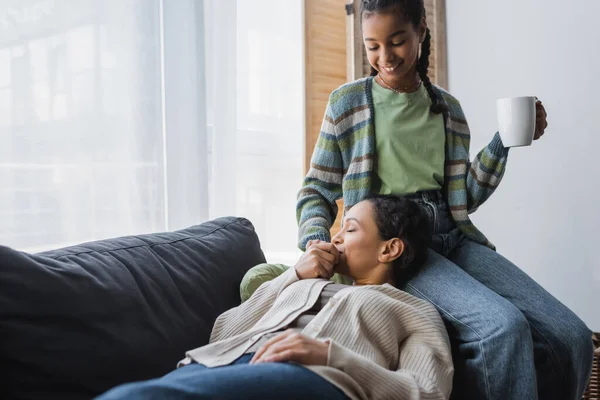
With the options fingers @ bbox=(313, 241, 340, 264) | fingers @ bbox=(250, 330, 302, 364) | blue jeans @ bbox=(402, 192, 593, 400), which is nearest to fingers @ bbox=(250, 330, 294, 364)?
fingers @ bbox=(250, 330, 302, 364)

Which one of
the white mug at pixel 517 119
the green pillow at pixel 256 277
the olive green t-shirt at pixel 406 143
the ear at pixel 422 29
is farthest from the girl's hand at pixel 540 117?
the green pillow at pixel 256 277

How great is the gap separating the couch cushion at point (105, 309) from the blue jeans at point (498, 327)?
532 mm

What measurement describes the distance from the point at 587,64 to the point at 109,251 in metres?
2.16

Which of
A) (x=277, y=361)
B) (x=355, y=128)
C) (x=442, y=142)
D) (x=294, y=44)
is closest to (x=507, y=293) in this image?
(x=442, y=142)

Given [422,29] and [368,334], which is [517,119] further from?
[368,334]

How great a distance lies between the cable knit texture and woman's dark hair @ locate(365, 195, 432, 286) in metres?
0.16

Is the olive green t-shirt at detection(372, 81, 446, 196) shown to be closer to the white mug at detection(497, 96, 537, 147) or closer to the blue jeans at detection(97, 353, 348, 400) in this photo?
the white mug at detection(497, 96, 537, 147)

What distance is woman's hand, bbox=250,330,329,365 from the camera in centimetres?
109

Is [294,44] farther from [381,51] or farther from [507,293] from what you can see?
[507,293]

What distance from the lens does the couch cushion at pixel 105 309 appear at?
114 cm

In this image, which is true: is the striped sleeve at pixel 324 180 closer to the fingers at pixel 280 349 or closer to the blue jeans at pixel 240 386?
the fingers at pixel 280 349

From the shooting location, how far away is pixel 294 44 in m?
3.03

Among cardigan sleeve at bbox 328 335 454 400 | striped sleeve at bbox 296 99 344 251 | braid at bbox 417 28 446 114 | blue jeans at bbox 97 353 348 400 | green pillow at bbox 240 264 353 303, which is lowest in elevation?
cardigan sleeve at bbox 328 335 454 400

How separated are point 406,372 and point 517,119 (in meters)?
0.71
